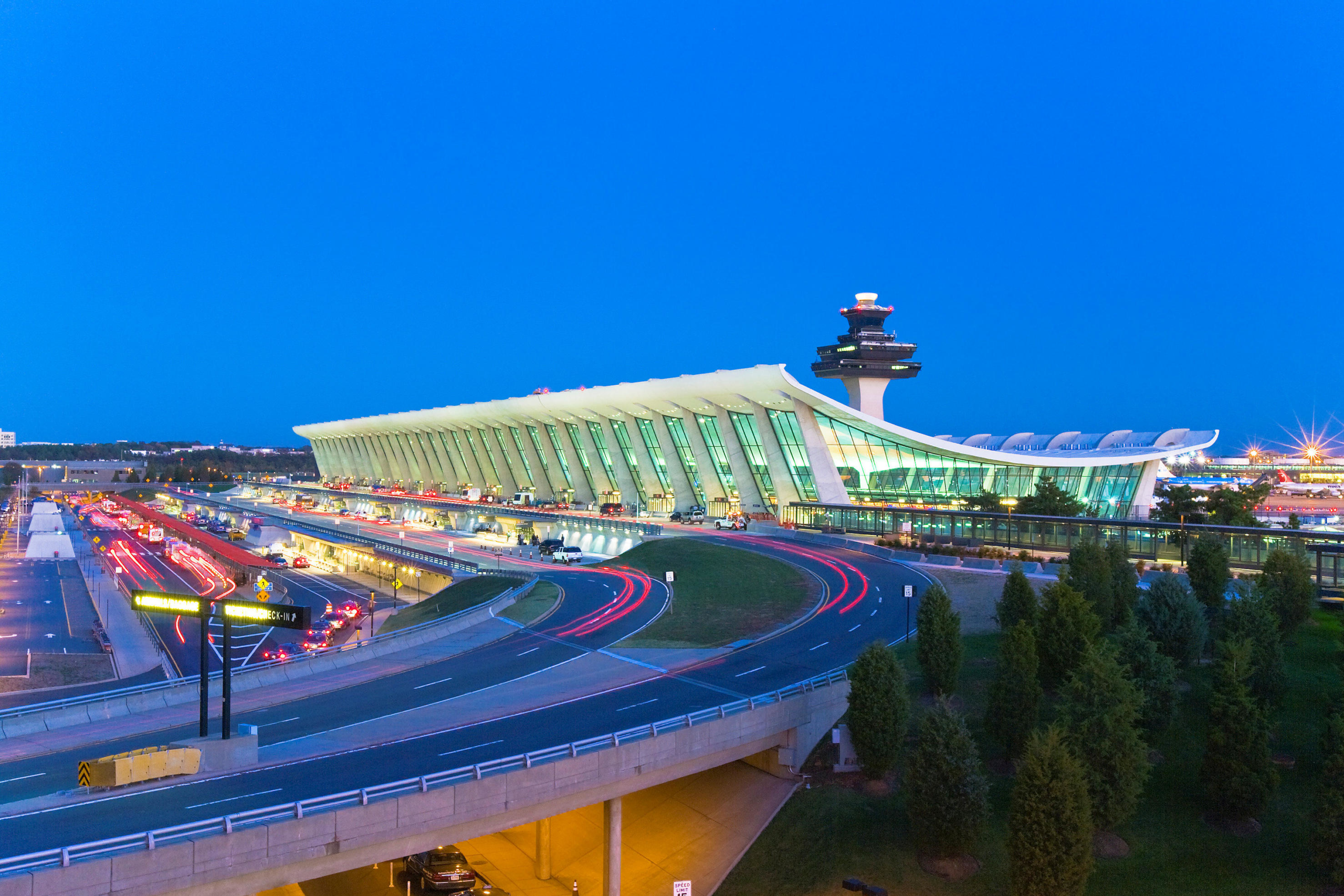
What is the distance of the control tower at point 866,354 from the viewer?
10788 cm

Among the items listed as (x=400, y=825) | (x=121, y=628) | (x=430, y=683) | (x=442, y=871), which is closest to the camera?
(x=400, y=825)

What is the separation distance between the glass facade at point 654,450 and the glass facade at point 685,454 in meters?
1.80

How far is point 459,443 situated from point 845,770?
102 m

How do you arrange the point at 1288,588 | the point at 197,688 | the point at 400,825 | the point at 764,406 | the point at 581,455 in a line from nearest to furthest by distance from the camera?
the point at 400,825 < the point at 197,688 < the point at 1288,588 < the point at 764,406 < the point at 581,455

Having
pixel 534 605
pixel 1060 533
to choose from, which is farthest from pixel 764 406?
pixel 534 605

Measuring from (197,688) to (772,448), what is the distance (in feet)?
165

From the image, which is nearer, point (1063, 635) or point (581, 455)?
point (1063, 635)

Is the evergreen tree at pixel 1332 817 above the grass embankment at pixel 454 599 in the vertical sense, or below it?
above

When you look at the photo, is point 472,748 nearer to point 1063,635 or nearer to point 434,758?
point 434,758

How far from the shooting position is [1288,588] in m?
30.4

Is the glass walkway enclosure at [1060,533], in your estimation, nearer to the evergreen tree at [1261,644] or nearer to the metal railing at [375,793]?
the evergreen tree at [1261,644]

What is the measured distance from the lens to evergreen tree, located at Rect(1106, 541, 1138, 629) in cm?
3247

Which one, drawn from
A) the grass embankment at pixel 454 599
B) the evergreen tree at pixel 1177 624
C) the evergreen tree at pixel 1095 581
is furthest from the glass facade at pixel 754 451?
the evergreen tree at pixel 1177 624

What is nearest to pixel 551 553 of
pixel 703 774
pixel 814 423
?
pixel 814 423
